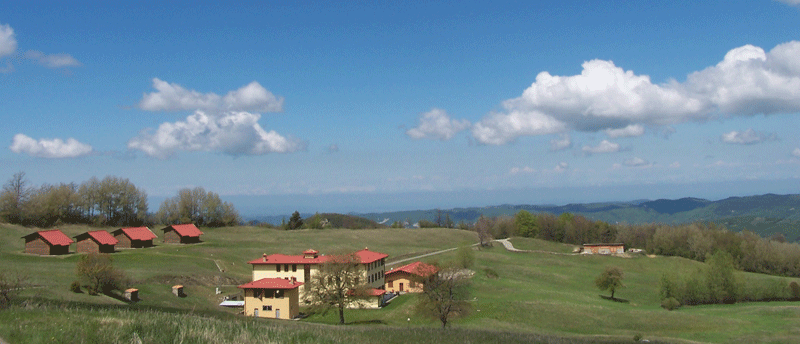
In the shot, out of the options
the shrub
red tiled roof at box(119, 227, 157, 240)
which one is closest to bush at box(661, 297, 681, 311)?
the shrub

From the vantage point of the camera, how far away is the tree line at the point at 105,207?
102125 mm

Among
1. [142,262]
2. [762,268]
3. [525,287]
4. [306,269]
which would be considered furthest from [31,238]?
[762,268]

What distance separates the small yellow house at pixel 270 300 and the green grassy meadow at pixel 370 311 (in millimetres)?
2976

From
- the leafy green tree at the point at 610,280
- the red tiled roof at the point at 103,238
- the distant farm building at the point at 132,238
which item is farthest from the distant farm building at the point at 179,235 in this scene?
the leafy green tree at the point at 610,280

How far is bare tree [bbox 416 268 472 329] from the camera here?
4614 cm

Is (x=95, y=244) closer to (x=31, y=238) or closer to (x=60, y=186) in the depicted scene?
(x=31, y=238)

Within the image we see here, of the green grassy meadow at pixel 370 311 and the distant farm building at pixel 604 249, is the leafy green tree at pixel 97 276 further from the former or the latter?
the distant farm building at pixel 604 249

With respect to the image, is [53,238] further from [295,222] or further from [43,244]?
[295,222]

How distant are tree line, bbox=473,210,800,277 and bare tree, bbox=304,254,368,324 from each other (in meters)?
67.1

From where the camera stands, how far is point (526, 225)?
160m

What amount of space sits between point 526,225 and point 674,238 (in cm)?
4223

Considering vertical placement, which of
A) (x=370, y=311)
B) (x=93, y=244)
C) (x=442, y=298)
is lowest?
(x=370, y=311)

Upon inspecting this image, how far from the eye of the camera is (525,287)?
7150 centimetres

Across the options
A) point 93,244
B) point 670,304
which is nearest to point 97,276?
point 93,244
